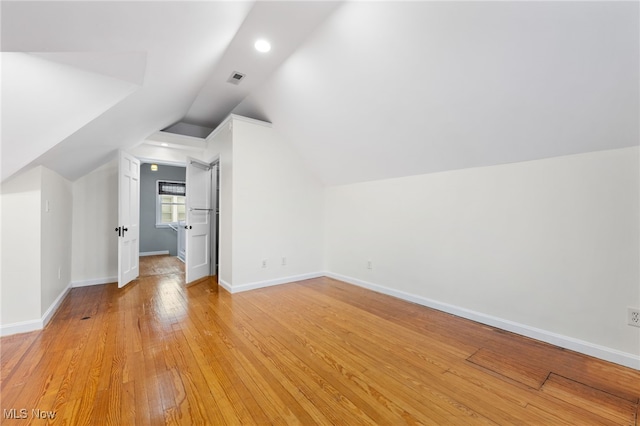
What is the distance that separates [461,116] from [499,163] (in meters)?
0.61

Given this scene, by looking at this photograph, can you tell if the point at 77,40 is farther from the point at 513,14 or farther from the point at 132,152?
the point at 132,152

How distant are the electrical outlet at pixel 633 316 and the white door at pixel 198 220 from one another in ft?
15.3

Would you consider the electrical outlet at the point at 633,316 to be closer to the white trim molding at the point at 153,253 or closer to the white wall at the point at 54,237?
the white wall at the point at 54,237

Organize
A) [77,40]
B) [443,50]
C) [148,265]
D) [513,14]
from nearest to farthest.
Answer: [77,40] < [513,14] < [443,50] < [148,265]

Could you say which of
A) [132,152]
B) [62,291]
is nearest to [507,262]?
[62,291]

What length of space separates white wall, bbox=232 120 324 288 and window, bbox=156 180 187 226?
16.3 ft

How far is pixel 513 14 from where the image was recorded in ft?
5.29

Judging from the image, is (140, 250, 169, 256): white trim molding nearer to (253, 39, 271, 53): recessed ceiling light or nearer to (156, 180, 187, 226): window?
(156, 180, 187, 226): window

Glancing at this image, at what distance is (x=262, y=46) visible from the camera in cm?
259

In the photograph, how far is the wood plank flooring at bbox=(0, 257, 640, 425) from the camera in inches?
56.1

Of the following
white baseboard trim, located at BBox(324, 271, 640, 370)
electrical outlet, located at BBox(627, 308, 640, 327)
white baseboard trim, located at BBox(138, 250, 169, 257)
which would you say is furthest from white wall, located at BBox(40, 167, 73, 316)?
electrical outlet, located at BBox(627, 308, 640, 327)

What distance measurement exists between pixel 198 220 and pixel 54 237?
1664 mm

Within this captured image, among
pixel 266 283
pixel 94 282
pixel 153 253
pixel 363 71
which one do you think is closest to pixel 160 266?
pixel 94 282

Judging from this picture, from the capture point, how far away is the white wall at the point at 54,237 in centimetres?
258
